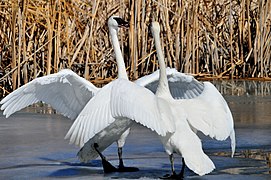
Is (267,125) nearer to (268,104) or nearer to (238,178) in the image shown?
(268,104)

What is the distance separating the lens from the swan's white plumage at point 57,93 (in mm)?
6738

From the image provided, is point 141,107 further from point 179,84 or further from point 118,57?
point 179,84

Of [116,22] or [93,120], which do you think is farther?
[116,22]

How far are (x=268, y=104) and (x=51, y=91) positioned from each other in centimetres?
450

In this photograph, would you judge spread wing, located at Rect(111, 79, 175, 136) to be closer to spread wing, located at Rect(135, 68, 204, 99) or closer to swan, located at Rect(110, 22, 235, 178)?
swan, located at Rect(110, 22, 235, 178)

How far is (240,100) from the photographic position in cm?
1117

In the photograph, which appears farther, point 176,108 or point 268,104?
point 268,104

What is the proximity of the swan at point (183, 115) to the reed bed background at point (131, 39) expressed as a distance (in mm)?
5055

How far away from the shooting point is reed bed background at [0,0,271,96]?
1126cm

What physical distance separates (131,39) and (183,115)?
6124mm

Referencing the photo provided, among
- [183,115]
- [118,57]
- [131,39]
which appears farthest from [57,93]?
[131,39]

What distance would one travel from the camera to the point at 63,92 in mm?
7102

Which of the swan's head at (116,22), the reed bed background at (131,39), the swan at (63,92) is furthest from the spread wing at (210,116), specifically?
the reed bed background at (131,39)

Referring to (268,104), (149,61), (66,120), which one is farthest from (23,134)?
(149,61)
